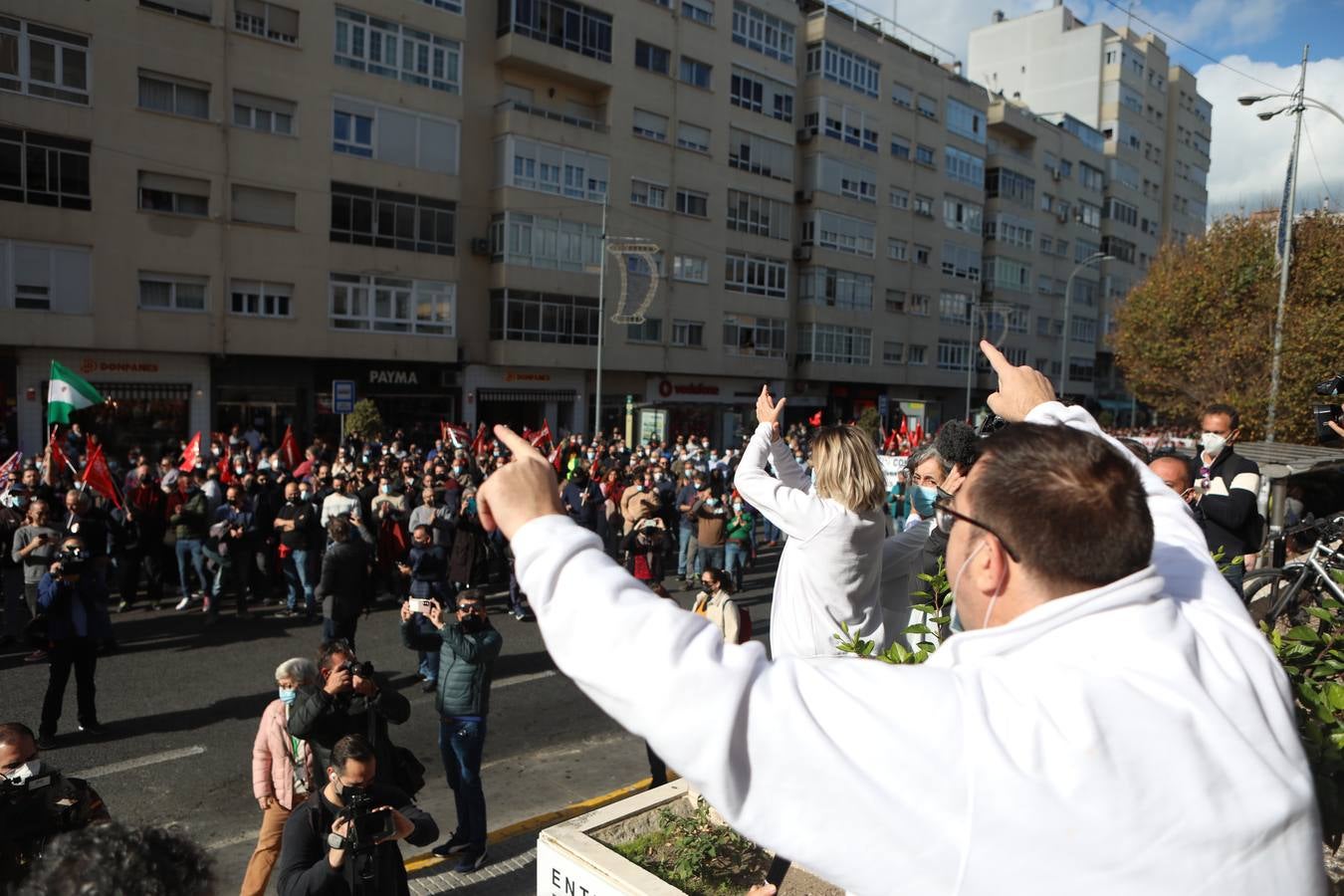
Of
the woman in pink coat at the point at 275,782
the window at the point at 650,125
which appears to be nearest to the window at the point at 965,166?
the window at the point at 650,125

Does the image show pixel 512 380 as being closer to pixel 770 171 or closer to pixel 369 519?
pixel 770 171

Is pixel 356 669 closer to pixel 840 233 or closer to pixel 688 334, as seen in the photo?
pixel 688 334

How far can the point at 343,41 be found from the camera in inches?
976

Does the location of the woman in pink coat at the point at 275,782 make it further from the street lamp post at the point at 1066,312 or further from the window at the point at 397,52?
the street lamp post at the point at 1066,312

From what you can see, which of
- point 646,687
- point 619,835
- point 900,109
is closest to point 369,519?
point 619,835

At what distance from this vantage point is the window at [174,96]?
22094 millimetres

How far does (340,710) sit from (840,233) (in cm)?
3665

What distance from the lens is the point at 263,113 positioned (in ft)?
77.9

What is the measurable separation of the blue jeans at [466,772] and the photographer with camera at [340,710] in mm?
744

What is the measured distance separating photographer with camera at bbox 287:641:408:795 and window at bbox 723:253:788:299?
1221 inches

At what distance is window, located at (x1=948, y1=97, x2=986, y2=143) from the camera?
43.7 m

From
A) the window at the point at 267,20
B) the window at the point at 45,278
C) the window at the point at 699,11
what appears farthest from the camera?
the window at the point at 699,11

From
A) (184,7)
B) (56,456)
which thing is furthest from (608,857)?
(184,7)

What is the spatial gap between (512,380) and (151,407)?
34.1 ft
